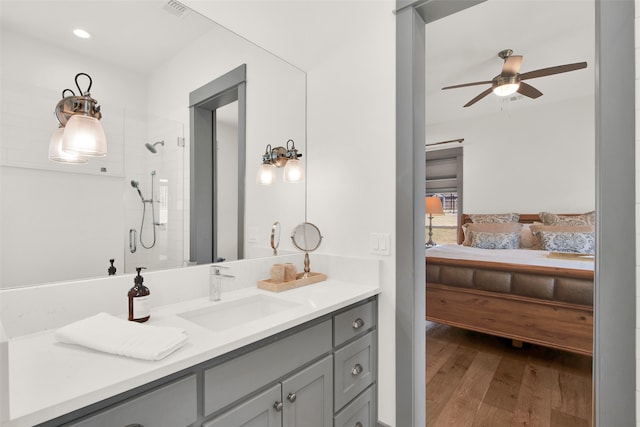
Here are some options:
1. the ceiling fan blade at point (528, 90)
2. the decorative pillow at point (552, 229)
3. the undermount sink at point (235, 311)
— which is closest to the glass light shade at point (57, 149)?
the undermount sink at point (235, 311)

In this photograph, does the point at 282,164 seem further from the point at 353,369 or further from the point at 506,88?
the point at 506,88

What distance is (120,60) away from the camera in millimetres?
1280

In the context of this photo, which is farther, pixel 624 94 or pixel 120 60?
pixel 120 60

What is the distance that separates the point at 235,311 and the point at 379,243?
0.81 m

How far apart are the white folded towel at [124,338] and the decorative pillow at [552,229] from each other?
4.69m

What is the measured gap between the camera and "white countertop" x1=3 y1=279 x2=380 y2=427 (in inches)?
25.8

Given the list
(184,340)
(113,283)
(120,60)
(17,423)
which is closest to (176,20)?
(120,60)

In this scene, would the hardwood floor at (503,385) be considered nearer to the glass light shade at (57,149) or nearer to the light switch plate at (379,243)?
the light switch plate at (379,243)

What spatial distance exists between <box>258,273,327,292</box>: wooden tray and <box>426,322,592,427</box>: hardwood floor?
1.14 metres

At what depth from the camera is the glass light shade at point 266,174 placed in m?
1.92

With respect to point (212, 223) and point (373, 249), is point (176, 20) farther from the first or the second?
point (373, 249)

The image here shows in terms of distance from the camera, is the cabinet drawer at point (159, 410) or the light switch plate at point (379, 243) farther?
the light switch plate at point (379, 243)

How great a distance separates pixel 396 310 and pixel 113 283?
4.23 ft

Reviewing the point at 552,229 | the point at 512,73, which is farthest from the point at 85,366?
the point at 552,229
